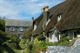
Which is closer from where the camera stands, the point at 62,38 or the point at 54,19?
the point at 62,38

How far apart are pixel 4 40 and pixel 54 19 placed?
942 centimetres

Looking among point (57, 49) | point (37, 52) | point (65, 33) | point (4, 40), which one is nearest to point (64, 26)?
point (65, 33)

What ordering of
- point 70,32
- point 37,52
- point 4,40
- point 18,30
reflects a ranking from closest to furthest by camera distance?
point 37,52
point 70,32
point 4,40
point 18,30

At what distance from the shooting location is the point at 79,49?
41.7 ft

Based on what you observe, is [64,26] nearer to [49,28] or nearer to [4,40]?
[49,28]

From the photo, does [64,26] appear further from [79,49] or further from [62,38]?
[79,49]

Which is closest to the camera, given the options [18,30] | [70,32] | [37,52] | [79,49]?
[79,49]

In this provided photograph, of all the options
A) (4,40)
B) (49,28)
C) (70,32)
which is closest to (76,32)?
(70,32)

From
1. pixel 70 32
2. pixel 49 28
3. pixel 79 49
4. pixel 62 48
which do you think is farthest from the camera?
pixel 49 28

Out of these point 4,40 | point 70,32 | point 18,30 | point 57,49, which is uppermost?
point 57,49

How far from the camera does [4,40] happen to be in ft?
159

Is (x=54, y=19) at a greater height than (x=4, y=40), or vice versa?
(x=54, y=19)

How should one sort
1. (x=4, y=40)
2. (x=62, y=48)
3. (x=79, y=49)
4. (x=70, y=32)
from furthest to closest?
(x=4, y=40)
(x=70, y=32)
(x=62, y=48)
(x=79, y=49)

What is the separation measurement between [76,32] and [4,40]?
17.8m
